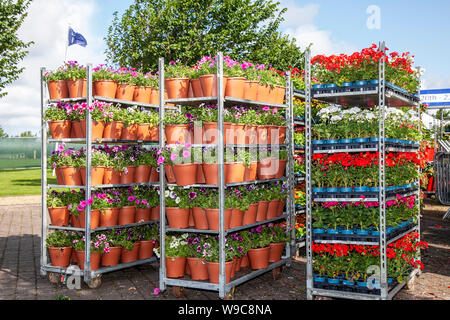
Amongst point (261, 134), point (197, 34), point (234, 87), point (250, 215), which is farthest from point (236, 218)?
point (197, 34)

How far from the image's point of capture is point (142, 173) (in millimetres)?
6824

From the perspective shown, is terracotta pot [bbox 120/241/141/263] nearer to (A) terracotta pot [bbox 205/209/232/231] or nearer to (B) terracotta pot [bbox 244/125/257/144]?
(A) terracotta pot [bbox 205/209/232/231]

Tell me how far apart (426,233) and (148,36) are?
13859mm

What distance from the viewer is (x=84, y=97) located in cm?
637

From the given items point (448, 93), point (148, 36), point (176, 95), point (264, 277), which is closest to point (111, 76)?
→ point (176, 95)

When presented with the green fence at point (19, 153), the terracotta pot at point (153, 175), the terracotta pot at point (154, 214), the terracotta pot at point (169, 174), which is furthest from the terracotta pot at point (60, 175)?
the green fence at point (19, 153)

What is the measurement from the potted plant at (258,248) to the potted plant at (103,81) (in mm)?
2712

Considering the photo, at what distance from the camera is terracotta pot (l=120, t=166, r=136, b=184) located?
6641 mm

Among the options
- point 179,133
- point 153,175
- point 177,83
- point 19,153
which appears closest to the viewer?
point 179,133

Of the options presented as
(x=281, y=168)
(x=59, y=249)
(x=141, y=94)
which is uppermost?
(x=141, y=94)

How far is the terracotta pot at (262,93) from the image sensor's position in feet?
20.2

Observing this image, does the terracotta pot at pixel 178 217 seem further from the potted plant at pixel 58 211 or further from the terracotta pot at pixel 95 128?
the potted plant at pixel 58 211

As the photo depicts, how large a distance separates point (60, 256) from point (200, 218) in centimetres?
224

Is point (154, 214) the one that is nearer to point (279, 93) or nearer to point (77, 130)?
point (77, 130)
